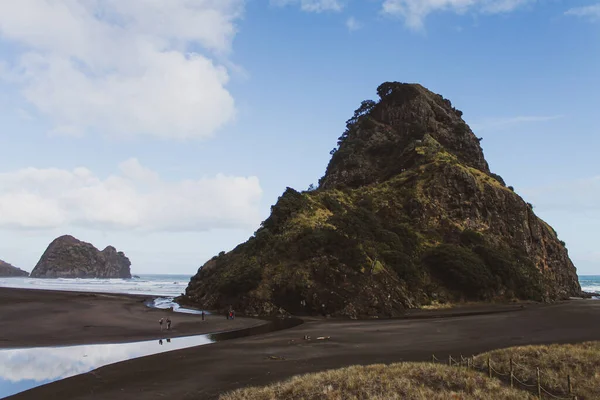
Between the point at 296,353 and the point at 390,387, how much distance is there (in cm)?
1188

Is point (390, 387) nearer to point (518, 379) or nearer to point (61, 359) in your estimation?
point (518, 379)

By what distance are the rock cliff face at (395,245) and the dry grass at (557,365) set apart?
32.6 meters

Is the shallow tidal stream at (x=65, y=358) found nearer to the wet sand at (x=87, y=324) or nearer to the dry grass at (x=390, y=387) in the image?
the wet sand at (x=87, y=324)

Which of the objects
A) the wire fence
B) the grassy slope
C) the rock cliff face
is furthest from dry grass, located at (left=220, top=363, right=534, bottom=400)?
the rock cliff face

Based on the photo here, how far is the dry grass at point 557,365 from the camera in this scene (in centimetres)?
2000

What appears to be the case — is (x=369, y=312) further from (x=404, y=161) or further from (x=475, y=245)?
(x=404, y=161)

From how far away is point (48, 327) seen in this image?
141 feet

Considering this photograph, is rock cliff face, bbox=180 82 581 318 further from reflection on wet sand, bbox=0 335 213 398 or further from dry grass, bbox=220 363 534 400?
dry grass, bbox=220 363 534 400

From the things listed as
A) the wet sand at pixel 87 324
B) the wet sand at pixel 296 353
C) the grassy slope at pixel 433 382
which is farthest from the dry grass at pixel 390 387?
the wet sand at pixel 87 324

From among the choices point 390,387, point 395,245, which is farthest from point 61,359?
point 395,245

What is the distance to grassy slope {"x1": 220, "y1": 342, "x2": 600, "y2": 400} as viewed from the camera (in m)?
19.1

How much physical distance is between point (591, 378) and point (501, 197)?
81569 mm

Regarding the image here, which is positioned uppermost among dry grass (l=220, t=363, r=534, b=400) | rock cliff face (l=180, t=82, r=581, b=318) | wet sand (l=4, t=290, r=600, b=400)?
rock cliff face (l=180, t=82, r=581, b=318)

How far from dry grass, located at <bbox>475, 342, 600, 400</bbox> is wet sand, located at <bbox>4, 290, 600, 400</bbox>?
4581mm
